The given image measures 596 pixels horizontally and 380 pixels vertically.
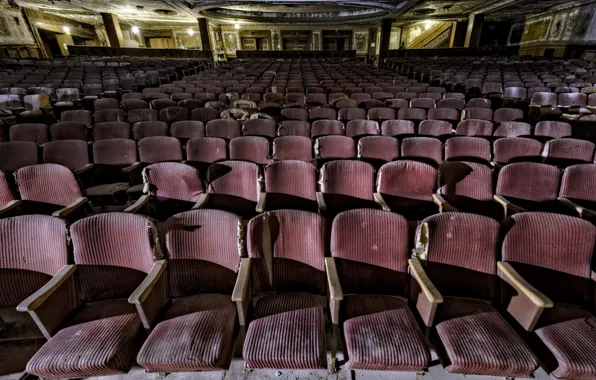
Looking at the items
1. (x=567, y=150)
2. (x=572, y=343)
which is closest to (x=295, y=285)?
(x=572, y=343)

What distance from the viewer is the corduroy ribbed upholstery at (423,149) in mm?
2848

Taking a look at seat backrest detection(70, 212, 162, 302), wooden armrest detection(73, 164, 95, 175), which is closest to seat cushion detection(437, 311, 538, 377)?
seat backrest detection(70, 212, 162, 302)

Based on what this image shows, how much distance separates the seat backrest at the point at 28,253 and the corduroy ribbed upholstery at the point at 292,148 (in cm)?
191

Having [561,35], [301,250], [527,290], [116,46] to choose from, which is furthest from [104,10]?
[561,35]

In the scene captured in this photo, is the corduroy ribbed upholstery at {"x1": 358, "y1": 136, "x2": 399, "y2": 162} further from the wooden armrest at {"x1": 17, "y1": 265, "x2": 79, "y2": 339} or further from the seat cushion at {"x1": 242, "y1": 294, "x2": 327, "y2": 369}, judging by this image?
the wooden armrest at {"x1": 17, "y1": 265, "x2": 79, "y2": 339}

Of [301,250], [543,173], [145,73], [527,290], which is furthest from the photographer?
[145,73]

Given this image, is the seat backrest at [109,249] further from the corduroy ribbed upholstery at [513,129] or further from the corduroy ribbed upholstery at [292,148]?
the corduroy ribbed upholstery at [513,129]

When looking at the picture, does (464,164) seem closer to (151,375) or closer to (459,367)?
(459,367)

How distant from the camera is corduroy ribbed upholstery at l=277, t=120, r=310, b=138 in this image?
358 cm

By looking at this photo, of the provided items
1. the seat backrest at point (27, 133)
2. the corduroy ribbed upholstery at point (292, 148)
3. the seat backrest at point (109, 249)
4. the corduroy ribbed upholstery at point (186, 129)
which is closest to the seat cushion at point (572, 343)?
the seat backrest at point (109, 249)

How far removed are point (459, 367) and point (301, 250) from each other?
A: 883 millimetres

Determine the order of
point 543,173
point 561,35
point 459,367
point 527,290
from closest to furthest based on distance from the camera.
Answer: point 459,367, point 527,290, point 543,173, point 561,35

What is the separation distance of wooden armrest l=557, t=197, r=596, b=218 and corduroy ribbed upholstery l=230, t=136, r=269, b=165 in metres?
2.56

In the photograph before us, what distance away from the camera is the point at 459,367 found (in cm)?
118
